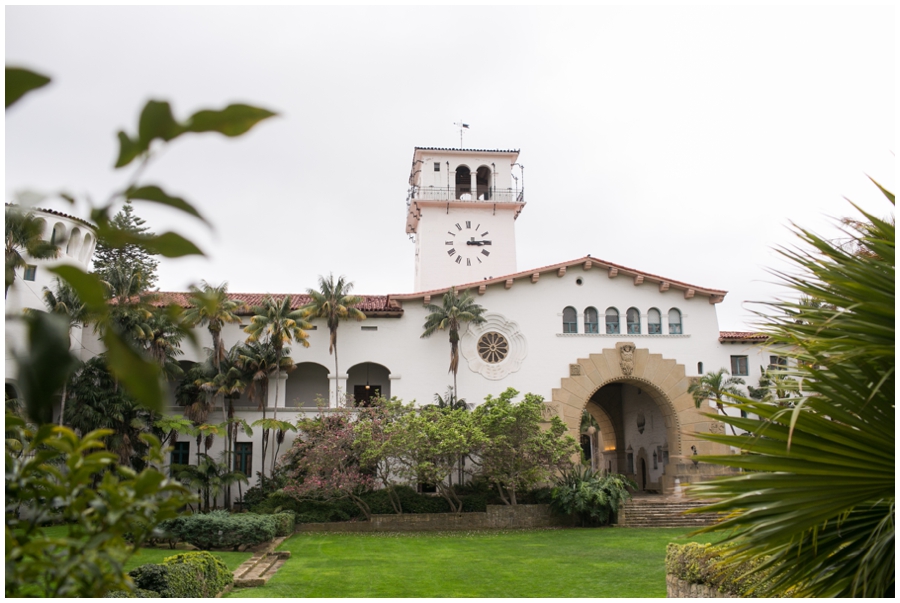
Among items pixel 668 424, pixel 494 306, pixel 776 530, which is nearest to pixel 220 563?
pixel 776 530

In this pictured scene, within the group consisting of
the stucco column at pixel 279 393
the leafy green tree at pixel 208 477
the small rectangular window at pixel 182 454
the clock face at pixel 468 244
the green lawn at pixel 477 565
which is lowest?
the green lawn at pixel 477 565

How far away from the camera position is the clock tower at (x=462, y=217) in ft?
143

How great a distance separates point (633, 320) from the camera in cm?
3466

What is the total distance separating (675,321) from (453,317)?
34.9 ft

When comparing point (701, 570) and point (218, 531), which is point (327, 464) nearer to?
point (218, 531)

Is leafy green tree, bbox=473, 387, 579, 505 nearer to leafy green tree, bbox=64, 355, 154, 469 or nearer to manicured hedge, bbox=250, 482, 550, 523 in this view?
manicured hedge, bbox=250, 482, 550, 523

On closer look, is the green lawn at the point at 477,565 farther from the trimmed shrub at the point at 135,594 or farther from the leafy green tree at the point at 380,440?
the trimmed shrub at the point at 135,594

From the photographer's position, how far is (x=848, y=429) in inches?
186

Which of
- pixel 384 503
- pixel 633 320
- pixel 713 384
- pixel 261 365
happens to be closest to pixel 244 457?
pixel 261 365

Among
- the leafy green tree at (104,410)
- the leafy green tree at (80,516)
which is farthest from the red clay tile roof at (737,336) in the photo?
the leafy green tree at (80,516)

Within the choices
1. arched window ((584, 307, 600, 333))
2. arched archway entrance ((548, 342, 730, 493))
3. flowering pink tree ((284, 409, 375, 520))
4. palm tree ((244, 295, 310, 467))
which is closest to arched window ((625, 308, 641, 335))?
arched archway entrance ((548, 342, 730, 493))

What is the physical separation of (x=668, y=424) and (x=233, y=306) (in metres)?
20.0

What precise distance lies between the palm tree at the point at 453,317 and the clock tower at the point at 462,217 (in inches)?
408

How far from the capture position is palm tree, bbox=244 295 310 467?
1192 inches
